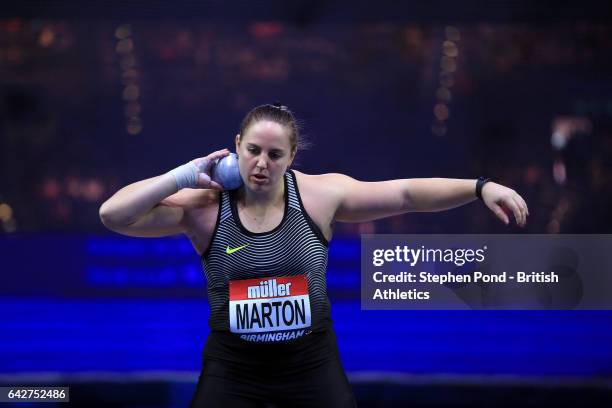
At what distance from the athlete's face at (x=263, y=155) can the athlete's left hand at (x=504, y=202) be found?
2.52 ft

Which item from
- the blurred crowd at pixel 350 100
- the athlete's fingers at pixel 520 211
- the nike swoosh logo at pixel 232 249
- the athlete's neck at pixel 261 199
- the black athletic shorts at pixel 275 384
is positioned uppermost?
the blurred crowd at pixel 350 100

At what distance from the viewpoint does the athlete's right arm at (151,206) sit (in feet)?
8.64

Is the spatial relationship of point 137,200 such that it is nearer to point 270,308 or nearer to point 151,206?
point 151,206

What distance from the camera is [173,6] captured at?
4.88 m

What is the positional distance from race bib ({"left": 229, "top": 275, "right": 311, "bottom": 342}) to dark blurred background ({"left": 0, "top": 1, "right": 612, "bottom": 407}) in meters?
2.23

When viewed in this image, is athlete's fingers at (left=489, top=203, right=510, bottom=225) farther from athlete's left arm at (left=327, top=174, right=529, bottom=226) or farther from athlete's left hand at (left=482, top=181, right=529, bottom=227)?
athlete's left arm at (left=327, top=174, right=529, bottom=226)

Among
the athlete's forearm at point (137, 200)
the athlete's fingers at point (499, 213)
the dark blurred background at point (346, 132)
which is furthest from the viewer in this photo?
the dark blurred background at point (346, 132)

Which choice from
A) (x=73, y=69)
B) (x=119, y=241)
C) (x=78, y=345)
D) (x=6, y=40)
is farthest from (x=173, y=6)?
(x=78, y=345)

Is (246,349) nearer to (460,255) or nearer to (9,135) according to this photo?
(460,255)

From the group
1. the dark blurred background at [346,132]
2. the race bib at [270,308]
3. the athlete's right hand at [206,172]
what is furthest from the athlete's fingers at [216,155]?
the dark blurred background at [346,132]

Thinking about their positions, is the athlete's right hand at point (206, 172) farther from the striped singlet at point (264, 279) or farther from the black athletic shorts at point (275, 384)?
the black athletic shorts at point (275, 384)

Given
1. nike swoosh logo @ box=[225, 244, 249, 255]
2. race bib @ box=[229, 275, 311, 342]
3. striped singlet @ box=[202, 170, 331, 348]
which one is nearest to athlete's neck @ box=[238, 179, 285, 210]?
striped singlet @ box=[202, 170, 331, 348]

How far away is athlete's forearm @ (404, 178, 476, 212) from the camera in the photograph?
2.90 m

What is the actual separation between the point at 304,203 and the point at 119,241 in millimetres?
2519
